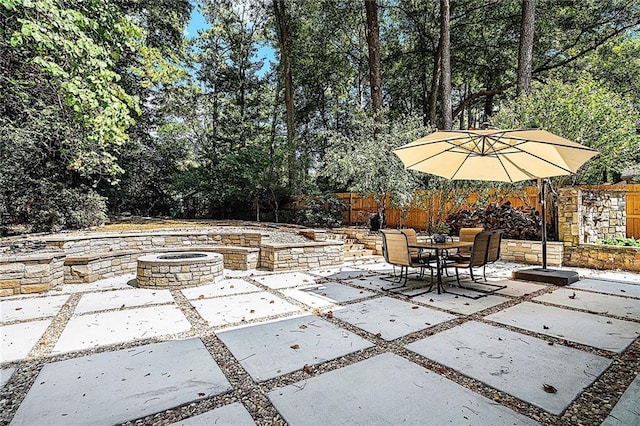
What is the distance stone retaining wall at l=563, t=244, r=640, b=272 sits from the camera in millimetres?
6301

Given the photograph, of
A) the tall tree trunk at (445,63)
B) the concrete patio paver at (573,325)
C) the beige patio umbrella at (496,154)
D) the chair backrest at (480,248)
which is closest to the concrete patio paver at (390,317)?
the concrete patio paver at (573,325)

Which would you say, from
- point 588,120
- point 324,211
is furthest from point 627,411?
point 324,211

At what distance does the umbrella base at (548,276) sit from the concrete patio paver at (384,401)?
4105mm

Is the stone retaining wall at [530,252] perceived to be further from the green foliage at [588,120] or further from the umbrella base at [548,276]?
the green foliage at [588,120]

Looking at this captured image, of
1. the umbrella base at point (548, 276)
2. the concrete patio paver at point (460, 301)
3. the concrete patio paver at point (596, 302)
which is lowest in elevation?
the concrete patio paver at point (460, 301)

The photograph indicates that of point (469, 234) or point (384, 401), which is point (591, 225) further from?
point (384, 401)

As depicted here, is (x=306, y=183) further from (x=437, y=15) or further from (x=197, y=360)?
(x=197, y=360)

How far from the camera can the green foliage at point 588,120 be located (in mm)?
6934

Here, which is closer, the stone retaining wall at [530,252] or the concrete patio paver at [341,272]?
the concrete patio paver at [341,272]

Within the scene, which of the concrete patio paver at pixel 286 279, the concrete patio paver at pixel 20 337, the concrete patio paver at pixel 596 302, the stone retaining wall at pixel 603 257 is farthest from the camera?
the stone retaining wall at pixel 603 257

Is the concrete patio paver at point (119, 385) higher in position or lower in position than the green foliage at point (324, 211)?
lower

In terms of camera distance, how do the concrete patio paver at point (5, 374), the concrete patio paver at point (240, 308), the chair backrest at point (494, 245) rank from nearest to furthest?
the concrete patio paver at point (5, 374), the concrete patio paver at point (240, 308), the chair backrest at point (494, 245)

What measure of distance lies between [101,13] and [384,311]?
5639 millimetres

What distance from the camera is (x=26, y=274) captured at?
16.1 feet
